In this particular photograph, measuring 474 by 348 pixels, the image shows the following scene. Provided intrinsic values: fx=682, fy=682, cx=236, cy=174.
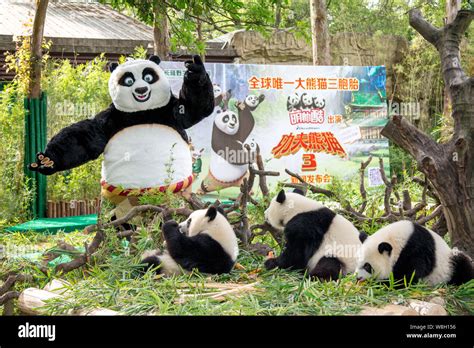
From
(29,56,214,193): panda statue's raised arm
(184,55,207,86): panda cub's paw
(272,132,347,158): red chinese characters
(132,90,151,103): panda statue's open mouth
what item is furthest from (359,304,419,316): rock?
(272,132,347,158): red chinese characters

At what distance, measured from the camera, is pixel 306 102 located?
9406mm

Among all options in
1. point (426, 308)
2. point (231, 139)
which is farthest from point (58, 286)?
point (231, 139)

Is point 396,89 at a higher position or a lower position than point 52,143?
higher

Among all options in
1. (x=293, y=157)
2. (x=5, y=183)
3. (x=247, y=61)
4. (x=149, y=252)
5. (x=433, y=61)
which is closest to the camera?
(x=149, y=252)

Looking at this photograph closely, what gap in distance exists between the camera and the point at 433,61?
12781mm

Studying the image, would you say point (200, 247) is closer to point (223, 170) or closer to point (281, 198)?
point (281, 198)

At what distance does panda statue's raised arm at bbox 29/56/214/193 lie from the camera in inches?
171

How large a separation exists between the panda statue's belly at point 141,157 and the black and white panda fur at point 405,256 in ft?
5.31

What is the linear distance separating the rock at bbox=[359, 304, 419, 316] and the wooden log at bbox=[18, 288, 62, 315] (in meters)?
1.39

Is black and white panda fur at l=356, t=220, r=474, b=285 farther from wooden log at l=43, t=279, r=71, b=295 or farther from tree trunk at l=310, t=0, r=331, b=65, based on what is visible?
tree trunk at l=310, t=0, r=331, b=65

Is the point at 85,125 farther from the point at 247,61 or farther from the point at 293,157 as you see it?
the point at 247,61

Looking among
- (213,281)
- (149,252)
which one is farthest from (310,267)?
(149,252)

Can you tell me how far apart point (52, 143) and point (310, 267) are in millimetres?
1994

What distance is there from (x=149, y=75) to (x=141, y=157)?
529 mm
